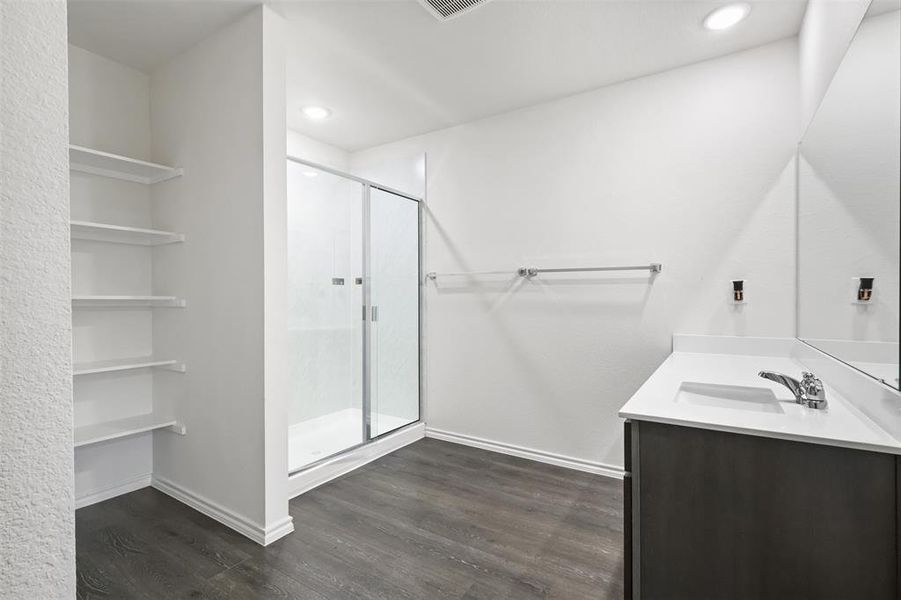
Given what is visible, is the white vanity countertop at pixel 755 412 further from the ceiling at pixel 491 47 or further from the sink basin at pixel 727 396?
the ceiling at pixel 491 47

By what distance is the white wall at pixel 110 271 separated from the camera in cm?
227

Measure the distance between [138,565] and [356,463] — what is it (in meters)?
1.22

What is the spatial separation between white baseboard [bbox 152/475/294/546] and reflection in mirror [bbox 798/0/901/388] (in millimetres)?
2221

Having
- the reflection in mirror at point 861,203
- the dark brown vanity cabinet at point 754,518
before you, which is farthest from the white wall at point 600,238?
the dark brown vanity cabinet at point 754,518

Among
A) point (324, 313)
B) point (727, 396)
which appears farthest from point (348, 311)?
point (727, 396)

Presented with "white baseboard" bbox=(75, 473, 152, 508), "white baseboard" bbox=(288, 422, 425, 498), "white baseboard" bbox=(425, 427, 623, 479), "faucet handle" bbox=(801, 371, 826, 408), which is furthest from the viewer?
"white baseboard" bbox=(425, 427, 623, 479)

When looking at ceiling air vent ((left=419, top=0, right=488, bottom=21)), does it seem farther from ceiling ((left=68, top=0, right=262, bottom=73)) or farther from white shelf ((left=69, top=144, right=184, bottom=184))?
white shelf ((left=69, top=144, right=184, bottom=184))

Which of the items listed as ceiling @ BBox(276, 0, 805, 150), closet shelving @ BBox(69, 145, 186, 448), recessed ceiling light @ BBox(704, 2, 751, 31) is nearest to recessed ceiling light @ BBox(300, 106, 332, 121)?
ceiling @ BBox(276, 0, 805, 150)

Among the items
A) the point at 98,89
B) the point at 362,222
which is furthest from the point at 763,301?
the point at 98,89

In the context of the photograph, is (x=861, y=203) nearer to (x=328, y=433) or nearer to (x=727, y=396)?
(x=727, y=396)

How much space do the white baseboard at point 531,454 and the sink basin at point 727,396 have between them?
1.10 metres

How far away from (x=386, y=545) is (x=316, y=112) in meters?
2.74

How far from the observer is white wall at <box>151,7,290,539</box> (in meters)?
1.97

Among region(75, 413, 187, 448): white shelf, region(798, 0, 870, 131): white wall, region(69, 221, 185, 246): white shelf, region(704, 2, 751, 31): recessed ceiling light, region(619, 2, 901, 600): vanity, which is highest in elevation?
region(704, 2, 751, 31): recessed ceiling light
